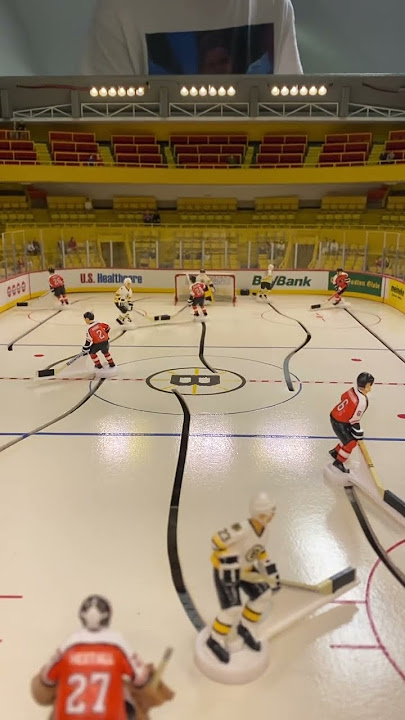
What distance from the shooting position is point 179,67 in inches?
1071

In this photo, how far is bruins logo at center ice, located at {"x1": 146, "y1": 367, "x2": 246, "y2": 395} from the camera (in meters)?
9.59

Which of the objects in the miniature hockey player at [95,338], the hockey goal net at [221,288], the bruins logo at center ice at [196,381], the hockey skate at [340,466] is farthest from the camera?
the hockey goal net at [221,288]

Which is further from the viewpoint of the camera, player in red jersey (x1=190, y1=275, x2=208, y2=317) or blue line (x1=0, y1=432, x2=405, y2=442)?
player in red jersey (x1=190, y1=275, x2=208, y2=317)

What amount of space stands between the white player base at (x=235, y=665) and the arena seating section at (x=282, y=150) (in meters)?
25.3

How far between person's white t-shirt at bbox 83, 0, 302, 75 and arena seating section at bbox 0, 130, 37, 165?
5228 mm

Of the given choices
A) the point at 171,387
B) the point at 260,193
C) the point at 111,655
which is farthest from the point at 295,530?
the point at 260,193

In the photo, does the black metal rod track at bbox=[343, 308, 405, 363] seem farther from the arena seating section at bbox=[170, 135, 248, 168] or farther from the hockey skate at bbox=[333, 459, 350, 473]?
the arena seating section at bbox=[170, 135, 248, 168]

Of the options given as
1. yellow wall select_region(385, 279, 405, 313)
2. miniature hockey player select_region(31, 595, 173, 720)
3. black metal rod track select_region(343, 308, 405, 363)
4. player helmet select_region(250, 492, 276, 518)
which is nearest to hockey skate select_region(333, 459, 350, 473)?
player helmet select_region(250, 492, 276, 518)

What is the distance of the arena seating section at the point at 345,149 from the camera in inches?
1033

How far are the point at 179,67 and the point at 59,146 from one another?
23.5ft

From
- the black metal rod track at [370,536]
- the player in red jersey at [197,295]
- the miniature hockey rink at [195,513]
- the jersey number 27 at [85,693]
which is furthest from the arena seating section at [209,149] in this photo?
the jersey number 27 at [85,693]

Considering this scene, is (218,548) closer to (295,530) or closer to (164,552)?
(164,552)

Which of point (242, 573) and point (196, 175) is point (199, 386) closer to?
point (242, 573)

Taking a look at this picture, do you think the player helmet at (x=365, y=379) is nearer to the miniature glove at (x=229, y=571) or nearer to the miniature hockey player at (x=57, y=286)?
the miniature glove at (x=229, y=571)
